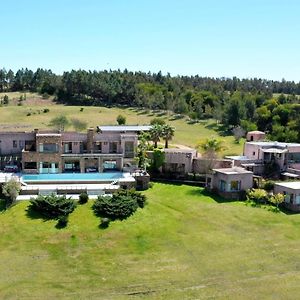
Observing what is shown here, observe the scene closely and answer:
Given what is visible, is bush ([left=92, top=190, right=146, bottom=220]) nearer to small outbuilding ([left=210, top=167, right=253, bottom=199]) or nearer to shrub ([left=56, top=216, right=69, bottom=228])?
shrub ([left=56, top=216, right=69, bottom=228])

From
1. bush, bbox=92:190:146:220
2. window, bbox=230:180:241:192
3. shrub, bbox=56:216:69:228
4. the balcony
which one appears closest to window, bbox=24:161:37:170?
the balcony

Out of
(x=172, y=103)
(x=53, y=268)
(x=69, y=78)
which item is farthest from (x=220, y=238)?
(x=69, y=78)

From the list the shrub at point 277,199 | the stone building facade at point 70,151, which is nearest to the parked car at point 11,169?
the stone building facade at point 70,151

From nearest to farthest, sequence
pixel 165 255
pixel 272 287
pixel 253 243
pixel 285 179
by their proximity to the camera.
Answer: pixel 272 287 → pixel 165 255 → pixel 253 243 → pixel 285 179

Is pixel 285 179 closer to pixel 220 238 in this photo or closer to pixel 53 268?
pixel 220 238

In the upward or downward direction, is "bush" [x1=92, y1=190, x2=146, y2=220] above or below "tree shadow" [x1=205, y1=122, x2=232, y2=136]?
below

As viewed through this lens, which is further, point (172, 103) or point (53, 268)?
point (172, 103)

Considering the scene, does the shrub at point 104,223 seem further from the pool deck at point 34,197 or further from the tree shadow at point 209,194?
the tree shadow at point 209,194
